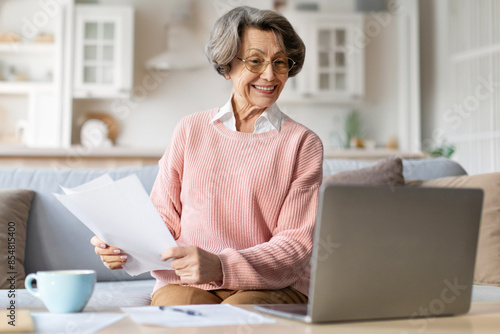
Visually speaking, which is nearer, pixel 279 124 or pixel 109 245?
pixel 109 245

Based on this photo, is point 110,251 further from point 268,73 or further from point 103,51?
point 103,51

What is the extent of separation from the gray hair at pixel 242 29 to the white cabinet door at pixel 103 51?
416 centimetres

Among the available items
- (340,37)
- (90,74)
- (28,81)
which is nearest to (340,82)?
(340,37)

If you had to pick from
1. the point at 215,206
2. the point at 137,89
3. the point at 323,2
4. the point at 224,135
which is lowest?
the point at 215,206

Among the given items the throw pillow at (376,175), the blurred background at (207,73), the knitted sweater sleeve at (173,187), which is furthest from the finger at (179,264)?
the blurred background at (207,73)

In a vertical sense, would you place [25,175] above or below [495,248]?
above

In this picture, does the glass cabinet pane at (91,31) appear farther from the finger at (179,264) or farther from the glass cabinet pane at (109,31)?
the finger at (179,264)

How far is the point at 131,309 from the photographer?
99 centimetres

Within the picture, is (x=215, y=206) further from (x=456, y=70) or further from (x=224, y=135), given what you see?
(x=456, y=70)

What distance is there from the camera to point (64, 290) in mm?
939

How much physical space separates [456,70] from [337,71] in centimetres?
111

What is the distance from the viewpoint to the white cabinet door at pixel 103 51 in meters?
5.49

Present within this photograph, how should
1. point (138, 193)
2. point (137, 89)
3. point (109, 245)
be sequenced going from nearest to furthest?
point (138, 193) < point (109, 245) < point (137, 89)

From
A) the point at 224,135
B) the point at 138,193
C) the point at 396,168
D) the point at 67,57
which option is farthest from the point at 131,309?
the point at 67,57
